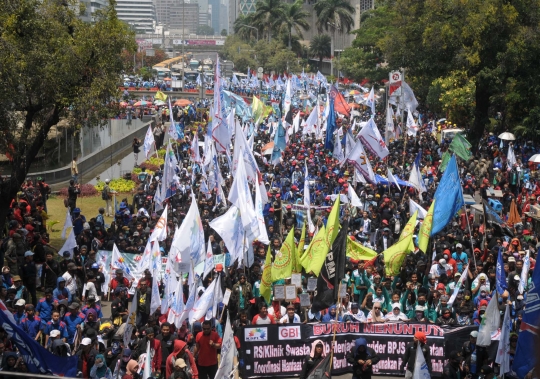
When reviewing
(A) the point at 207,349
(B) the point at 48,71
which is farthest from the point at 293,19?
(A) the point at 207,349

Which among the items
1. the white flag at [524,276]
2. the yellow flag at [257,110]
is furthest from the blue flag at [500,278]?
the yellow flag at [257,110]

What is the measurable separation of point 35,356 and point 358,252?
7.04m

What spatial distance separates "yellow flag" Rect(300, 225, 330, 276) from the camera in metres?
13.4

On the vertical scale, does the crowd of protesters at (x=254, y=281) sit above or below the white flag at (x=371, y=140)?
below

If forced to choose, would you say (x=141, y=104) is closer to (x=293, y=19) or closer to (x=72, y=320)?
(x=293, y=19)

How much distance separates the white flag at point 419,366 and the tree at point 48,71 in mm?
10541

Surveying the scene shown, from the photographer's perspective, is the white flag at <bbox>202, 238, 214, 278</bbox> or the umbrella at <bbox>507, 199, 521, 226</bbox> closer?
the white flag at <bbox>202, 238, 214, 278</bbox>

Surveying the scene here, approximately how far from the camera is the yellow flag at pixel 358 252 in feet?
51.8

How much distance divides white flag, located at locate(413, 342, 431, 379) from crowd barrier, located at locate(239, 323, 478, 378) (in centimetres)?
130

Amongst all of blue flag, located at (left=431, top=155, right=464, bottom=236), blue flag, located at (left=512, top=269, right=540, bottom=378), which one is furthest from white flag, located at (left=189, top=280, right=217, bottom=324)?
blue flag, located at (left=431, top=155, right=464, bottom=236)

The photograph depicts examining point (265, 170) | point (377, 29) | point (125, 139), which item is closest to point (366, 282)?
point (265, 170)

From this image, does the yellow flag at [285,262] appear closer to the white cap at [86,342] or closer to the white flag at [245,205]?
the white flag at [245,205]

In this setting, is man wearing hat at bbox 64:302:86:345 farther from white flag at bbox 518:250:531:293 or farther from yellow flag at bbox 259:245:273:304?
white flag at bbox 518:250:531:293

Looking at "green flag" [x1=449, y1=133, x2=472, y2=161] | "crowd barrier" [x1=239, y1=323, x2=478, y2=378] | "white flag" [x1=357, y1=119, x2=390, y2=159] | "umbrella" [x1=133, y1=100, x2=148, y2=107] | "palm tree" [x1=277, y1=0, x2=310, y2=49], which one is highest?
"palm tree" [x1=277, y1=0, x2=310, y2=49]
